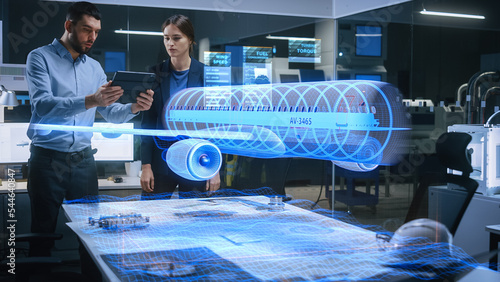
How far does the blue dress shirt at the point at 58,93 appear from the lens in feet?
11.9

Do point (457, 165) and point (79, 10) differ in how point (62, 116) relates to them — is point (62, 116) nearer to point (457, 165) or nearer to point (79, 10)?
point (79, 10)

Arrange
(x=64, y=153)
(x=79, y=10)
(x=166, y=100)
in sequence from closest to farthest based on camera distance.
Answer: (x=64, y=153) < (x=79, y=10) < (x=166, y=100)

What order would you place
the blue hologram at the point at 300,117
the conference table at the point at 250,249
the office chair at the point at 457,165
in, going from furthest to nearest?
the blue hologram at the point at 300,117, the office chair at the point at 457,165, the conference table at the point at 250,249

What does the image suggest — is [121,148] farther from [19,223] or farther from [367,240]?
[367,240]

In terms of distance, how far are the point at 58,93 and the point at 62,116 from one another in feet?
0.56

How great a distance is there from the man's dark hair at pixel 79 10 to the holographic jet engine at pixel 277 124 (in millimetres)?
863

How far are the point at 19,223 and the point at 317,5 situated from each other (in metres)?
3.23

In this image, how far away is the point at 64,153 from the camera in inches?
142

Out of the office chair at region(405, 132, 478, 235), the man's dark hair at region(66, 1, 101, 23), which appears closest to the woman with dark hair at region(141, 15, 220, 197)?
the man's dark hair at region(66, 1, 101, 23)

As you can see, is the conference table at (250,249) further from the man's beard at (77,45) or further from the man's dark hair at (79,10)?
the man's dark hair at (79,10)

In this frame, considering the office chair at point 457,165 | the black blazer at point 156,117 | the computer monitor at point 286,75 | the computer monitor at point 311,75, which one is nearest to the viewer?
the office chair at point 457,165

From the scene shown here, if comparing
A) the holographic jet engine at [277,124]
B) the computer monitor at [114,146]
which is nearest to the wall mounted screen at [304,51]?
the holographic jet engine at [277,124]

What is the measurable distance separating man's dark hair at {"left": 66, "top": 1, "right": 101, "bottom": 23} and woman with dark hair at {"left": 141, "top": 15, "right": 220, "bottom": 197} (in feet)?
1.91

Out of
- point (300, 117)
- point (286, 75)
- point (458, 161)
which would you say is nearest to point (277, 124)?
point (300, 117)
